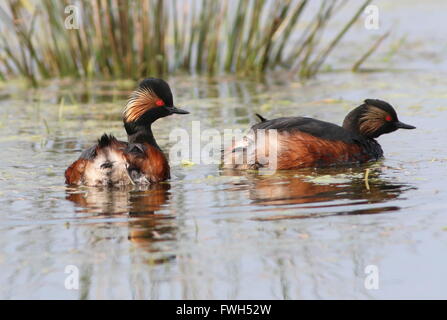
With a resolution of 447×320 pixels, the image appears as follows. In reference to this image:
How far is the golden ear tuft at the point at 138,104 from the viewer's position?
8.63 meters

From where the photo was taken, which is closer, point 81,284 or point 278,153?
point 81,284

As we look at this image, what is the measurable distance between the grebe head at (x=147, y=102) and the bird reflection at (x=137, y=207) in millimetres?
788

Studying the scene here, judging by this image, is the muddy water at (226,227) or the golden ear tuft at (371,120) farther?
the golden ear tuft at (371,120)

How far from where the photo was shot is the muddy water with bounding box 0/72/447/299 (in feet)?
17.5

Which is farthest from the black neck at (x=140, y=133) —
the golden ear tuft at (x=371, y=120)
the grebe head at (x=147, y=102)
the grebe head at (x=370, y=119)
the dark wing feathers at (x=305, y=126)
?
the golden ear tuft at (x=371, y=120)

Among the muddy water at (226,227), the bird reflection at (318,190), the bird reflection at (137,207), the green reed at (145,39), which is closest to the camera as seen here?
the muddy water at (226,227)

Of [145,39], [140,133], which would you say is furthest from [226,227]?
[145,39]

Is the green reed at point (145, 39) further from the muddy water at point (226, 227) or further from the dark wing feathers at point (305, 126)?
the dark wing feathers at point (305, 126)

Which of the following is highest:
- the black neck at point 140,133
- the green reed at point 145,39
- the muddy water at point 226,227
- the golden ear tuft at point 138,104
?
the green reed at point 145,39

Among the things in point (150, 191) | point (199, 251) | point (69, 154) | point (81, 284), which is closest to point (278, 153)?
point (150, 191)

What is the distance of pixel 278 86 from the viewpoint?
1348 cm

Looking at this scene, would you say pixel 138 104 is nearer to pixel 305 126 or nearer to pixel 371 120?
pixel 305 126
